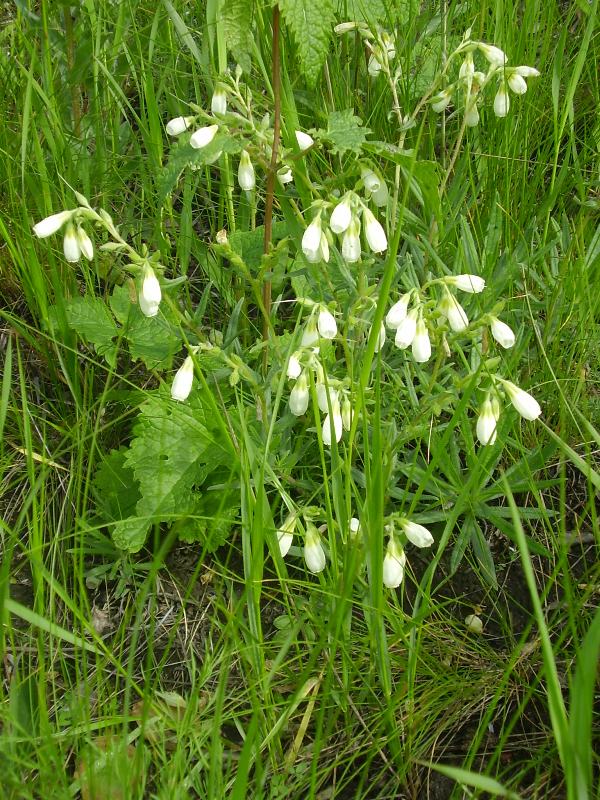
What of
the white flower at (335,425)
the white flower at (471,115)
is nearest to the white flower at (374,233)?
the white flower at (335,425)

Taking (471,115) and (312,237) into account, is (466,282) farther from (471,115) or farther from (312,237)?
(471,115)

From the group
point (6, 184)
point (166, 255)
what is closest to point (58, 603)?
point (166, 255)

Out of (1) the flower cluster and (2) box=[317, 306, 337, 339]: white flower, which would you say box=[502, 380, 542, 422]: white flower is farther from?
(1) the flower cluster

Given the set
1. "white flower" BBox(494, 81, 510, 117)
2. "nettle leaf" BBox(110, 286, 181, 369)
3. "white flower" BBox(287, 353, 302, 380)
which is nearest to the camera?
"white flower" BBox(287, 353, 302, 380)

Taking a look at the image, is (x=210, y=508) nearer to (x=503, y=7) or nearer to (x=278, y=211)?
(x=278, y=211)

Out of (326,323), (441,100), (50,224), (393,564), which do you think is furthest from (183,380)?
(441,100)

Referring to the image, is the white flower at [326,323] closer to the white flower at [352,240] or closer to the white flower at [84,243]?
the white flower at [352,240]

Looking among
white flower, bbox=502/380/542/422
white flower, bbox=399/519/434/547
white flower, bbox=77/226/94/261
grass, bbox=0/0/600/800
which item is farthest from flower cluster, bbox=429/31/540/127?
white flower, bbox=399/519/434/547
